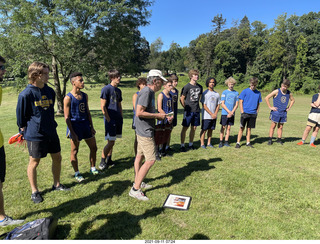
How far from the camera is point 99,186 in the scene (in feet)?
13.9

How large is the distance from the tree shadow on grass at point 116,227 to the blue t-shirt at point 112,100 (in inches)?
97.1

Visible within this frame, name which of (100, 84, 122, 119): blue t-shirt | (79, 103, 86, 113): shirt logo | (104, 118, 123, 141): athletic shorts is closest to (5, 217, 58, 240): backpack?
(79, 103, 86, 113): shirt logo

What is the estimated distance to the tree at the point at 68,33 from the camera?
13180mm

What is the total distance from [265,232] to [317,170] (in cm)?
334

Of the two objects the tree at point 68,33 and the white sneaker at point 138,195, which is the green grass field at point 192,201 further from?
the tree at point 68,33

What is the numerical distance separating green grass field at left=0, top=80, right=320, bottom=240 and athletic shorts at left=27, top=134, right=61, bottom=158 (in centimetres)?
88

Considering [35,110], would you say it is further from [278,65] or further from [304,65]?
[278,65]

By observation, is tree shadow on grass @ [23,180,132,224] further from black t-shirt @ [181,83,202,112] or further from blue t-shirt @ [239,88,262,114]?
blue t-shirt @ [239,88,262,114]

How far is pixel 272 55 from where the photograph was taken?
55.8 meters

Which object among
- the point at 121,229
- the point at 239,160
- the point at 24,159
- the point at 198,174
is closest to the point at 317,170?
the point at 239,160

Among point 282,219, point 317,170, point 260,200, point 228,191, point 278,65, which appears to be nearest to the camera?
point 282,219

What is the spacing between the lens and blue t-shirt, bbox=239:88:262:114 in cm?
691

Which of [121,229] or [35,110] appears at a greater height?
[35,110]

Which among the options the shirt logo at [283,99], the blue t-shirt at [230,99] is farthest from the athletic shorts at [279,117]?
the blue t-shirt at [230,99]
